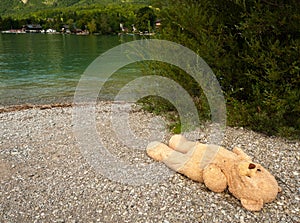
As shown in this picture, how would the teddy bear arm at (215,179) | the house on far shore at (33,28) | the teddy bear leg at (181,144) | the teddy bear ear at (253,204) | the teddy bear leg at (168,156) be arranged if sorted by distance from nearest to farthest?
1. the teddy bear ear at (253,204)
2. the teddy bear arm at (215,179)
3. the teddy bear leg at (168,156)
4. the teddy bear leg at (181,144)
5. the house on far shore at (33,28)

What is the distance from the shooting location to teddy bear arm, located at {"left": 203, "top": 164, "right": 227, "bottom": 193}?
17.3 ft

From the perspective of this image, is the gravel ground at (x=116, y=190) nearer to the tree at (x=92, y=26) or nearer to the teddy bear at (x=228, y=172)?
the teddy bear at (x=228, y=172)

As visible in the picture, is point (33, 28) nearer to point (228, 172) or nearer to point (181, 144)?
point (181, 144)

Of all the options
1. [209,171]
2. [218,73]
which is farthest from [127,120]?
[209,171]

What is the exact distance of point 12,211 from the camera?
16.5ft

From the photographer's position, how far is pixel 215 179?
5262mm

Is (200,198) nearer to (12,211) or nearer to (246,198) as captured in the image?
(246,198)

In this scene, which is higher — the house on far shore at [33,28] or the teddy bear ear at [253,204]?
the house on far shore at [33,28]

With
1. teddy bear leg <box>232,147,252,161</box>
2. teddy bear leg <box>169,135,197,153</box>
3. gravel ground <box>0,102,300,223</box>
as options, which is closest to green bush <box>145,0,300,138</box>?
gravel ground <box>0,102,300,223</box>

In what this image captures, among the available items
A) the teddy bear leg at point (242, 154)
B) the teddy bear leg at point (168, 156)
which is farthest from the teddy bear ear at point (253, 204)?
the teddy bear leg at point (168, 156)

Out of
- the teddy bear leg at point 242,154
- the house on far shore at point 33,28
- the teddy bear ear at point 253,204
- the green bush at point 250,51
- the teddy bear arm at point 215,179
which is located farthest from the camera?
the house on far shore at point 33,28

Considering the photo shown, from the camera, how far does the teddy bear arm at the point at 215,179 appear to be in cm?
526

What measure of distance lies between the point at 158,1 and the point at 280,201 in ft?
21.0

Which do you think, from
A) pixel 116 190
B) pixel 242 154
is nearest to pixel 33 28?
pixel 116 190
